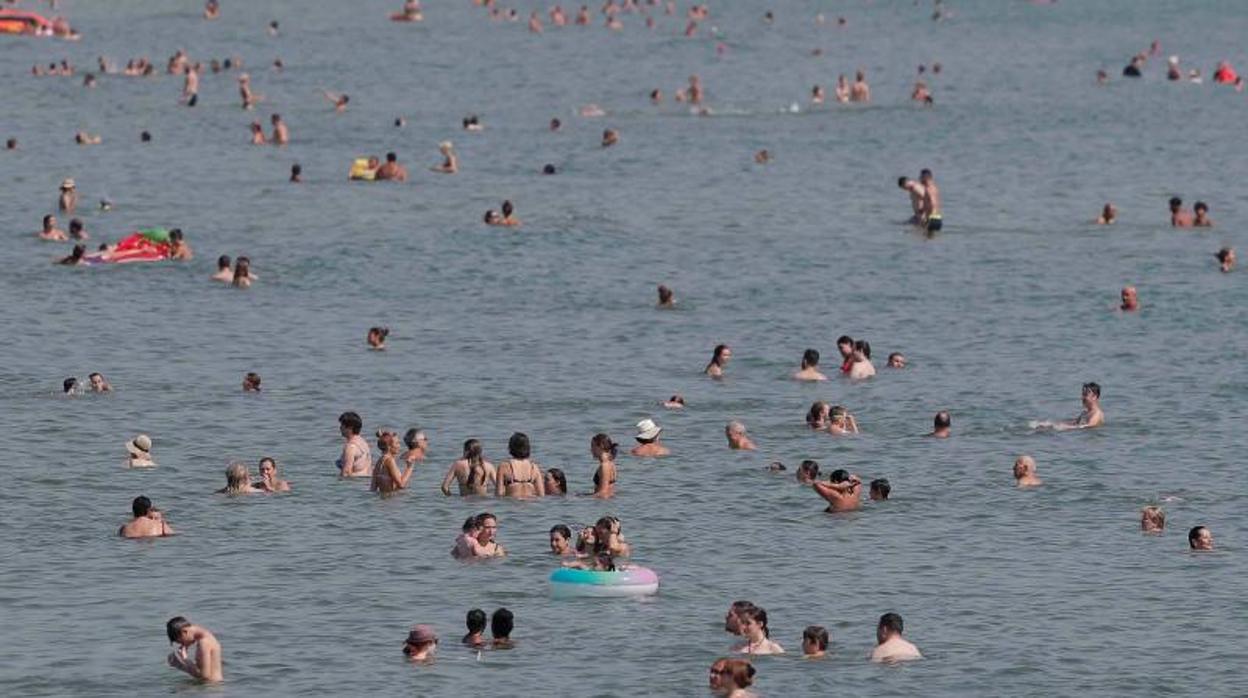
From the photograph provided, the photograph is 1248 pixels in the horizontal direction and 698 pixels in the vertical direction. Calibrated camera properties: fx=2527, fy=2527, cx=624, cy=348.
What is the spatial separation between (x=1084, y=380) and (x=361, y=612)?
71.5 feet

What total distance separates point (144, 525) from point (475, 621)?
25.8 feet

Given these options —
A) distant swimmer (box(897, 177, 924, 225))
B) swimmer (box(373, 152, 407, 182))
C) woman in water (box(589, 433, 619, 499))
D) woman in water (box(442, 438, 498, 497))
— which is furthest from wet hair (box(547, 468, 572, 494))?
swimmer (box(373, 152, 407, 182))

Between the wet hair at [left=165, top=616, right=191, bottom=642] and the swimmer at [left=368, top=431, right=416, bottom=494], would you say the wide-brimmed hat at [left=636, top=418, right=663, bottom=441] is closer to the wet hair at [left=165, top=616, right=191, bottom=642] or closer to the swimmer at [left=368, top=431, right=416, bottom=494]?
the swimmer at [left=368, top=431, right=416, bottom=494]

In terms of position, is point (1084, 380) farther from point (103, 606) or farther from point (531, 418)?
point (103, 606)

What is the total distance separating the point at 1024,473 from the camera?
41125 mm

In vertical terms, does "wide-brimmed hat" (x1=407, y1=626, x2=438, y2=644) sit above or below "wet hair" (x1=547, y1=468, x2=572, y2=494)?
below

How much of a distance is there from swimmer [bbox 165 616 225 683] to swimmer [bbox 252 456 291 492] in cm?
948

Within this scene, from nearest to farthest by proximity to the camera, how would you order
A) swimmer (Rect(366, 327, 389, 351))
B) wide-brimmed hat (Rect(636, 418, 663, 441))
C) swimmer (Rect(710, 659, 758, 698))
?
Answer: swimmer (Rect(710, 659, 758, 698)) → wide-brimmed hat (Rect(636, 418, 663, 441)) → swimmer (Rect(366, 327, 389, 351))

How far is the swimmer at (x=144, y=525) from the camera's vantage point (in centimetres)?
3691

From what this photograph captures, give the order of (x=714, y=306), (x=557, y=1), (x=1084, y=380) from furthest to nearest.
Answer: (x=557, y=1), (x=714, y=306), (x=1084, y=380)

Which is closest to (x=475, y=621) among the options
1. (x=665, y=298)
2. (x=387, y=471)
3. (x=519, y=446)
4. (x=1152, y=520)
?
(x=519, y=446)

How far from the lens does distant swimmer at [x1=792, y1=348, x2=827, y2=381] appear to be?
49594 millimetres

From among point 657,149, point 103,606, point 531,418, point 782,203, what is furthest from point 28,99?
point 103,606

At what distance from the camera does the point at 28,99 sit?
9806 cm
